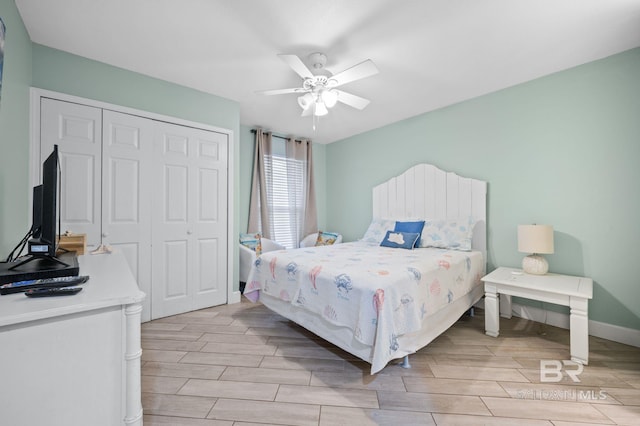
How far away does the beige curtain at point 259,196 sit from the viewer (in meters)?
4.38

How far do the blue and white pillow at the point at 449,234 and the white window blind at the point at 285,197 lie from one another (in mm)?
2304

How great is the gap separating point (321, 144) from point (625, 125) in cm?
404

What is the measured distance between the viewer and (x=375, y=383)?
1.79 m

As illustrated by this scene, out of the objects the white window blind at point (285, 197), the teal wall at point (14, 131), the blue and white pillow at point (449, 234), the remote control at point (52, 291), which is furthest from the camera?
the white window blind at point (285, 197)

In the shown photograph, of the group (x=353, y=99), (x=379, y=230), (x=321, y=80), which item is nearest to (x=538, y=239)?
(x=379, y=230)

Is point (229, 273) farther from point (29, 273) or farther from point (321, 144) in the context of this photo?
point (321, 144)

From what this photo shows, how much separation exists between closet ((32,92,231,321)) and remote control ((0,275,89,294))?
1.74 m

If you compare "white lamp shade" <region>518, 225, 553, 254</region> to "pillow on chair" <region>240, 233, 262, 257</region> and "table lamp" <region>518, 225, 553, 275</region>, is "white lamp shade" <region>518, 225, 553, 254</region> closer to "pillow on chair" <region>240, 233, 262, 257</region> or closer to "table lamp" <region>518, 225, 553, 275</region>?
"table lamp" <region>518, 225, 553, 275</region>

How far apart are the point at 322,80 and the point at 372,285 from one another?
1781 millimetres

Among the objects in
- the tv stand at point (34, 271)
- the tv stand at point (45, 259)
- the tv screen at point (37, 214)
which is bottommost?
the tv stand at point (34, 271)

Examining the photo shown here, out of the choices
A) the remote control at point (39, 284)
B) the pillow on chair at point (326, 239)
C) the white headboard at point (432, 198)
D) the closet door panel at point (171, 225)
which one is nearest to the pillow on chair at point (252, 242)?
the closet door panel at point (171, 225)

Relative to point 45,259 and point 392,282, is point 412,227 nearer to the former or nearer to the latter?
point 392,282

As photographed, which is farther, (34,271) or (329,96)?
(329,96)

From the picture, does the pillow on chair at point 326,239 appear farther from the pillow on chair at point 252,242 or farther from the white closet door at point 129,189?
the white closet door at point 129,189
